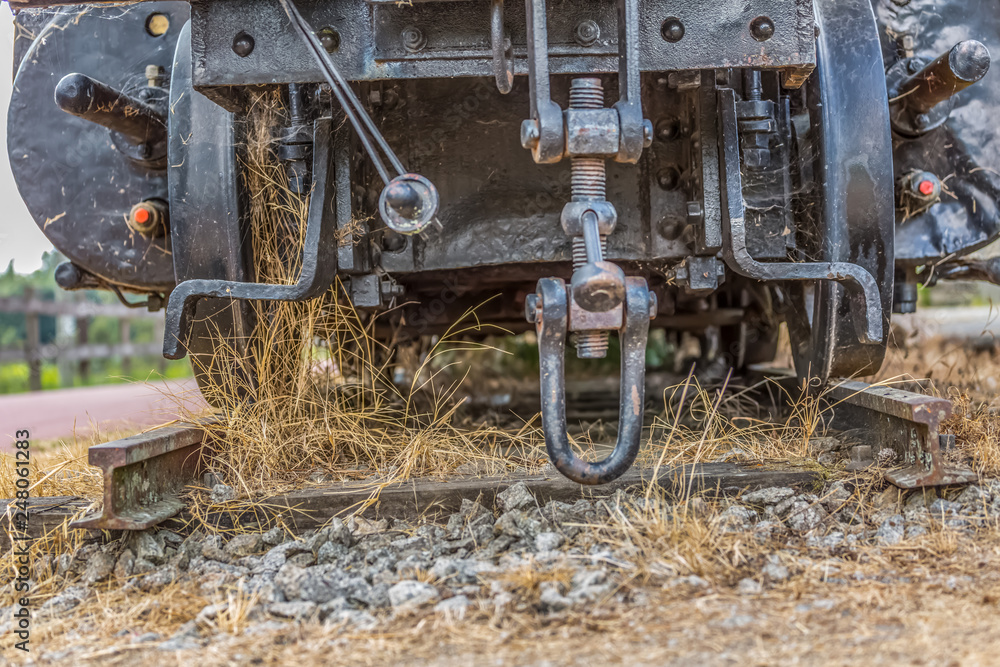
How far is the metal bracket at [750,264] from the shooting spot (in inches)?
66.0

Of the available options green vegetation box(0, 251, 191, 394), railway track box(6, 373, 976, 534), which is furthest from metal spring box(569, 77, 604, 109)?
green vegetation box(0, 251, 191, 394)

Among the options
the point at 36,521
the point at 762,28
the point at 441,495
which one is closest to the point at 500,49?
the point at 762,28

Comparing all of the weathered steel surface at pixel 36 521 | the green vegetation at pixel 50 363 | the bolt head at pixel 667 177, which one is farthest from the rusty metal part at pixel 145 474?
the green vegetation at pixel 50 363

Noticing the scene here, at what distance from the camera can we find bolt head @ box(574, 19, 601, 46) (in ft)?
5.09

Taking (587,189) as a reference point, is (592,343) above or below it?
below

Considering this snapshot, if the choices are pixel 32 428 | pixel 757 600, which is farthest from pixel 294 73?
pixel 32 428

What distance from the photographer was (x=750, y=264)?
5.57 ft

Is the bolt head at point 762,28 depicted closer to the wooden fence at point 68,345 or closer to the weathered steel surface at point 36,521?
the weathered steel surface at point 36,521

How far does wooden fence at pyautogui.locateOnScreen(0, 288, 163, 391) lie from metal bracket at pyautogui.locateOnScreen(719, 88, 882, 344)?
827cm

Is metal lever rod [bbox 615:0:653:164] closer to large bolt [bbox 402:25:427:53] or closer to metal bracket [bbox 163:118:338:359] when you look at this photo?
large bolt [bbox 402:25:427:53]

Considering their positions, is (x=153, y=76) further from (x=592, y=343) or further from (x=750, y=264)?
(x=750, y=264)

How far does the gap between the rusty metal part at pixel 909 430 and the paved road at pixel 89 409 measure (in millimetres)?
1725

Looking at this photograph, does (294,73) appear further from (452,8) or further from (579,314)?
(579,314)

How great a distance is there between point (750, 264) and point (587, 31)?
1.99ft
